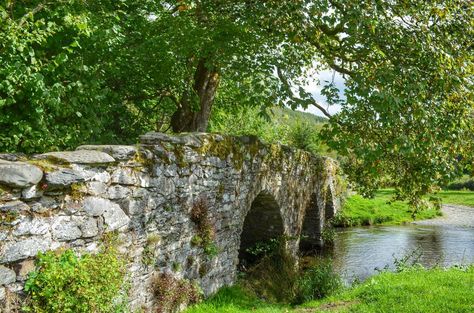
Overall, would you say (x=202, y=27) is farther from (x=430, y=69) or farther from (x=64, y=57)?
(x=430, y=69)

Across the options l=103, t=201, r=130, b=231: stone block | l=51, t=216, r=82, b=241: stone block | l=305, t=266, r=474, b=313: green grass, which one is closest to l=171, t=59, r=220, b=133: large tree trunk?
l=305, t=266, r=474, b=313: green grass

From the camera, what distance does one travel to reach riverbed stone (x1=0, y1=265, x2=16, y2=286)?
4.06 meters

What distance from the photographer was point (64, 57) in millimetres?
7004

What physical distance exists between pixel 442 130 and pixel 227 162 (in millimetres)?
4151

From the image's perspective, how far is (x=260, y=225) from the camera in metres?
13.9

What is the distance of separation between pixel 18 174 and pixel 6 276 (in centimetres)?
94

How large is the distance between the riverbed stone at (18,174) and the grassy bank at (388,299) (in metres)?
3.90

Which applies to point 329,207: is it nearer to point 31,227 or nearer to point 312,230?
point 312,230

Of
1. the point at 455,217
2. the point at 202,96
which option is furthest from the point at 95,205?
the point at 455,217

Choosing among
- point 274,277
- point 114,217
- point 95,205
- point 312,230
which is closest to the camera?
point 95,205

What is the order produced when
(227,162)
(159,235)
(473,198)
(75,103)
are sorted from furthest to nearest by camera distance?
(473,198) < (227,162) < (75,103) < (159,235)

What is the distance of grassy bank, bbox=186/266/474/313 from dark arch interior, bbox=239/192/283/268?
11.7ft

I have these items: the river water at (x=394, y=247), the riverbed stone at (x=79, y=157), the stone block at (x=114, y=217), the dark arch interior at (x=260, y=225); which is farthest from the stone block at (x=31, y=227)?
the river water at (x=394, y=247)

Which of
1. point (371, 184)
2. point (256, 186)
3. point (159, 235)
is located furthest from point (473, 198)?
point (159, 235)
